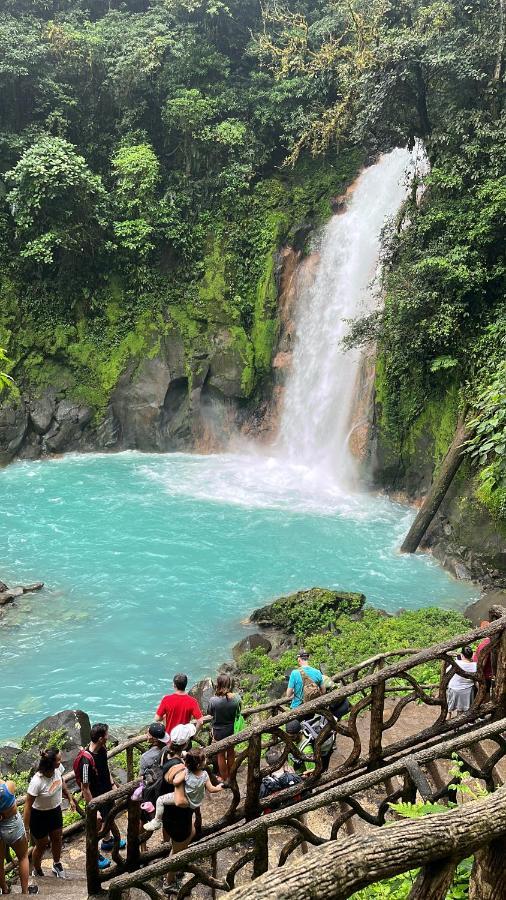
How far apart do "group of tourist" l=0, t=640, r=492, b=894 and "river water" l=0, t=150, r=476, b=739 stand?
4479 mm

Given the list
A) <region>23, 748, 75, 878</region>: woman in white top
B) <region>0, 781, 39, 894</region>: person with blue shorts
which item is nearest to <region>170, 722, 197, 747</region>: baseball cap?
<region>23, 748, 75, 878</region>: woman in white top

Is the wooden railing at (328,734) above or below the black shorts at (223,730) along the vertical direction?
above

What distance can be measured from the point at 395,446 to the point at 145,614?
8407 millimetres

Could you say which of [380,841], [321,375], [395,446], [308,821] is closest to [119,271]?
[321,375]

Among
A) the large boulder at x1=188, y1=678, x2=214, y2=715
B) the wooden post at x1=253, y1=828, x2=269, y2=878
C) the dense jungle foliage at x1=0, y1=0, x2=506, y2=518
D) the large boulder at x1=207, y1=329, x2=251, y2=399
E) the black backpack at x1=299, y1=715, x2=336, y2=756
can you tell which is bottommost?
the large boulder at x1=188, y1=678, x2=214, y2=715

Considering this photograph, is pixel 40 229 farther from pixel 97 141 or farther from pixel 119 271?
pixel 97 141

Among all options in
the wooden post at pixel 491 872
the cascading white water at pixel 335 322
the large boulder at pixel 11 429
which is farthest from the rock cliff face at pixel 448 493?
the wooden post at pixel 491 872

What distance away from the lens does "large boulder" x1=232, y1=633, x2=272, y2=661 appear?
12.1 m

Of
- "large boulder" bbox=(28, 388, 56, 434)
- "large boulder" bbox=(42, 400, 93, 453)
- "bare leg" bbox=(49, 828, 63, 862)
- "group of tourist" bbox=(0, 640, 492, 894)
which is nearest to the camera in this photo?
"group of tourist" bbox=(0, 640, 492, 894)

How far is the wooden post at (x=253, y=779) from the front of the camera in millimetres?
4652

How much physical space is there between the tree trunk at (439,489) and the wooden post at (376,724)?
10496 mm

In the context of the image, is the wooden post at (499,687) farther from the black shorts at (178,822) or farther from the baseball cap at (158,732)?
the baseball cap at (158,732)

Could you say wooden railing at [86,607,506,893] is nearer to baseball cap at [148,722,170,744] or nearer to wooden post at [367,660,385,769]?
wooden post at [367,660,385,769]

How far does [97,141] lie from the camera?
2417 centimetres
